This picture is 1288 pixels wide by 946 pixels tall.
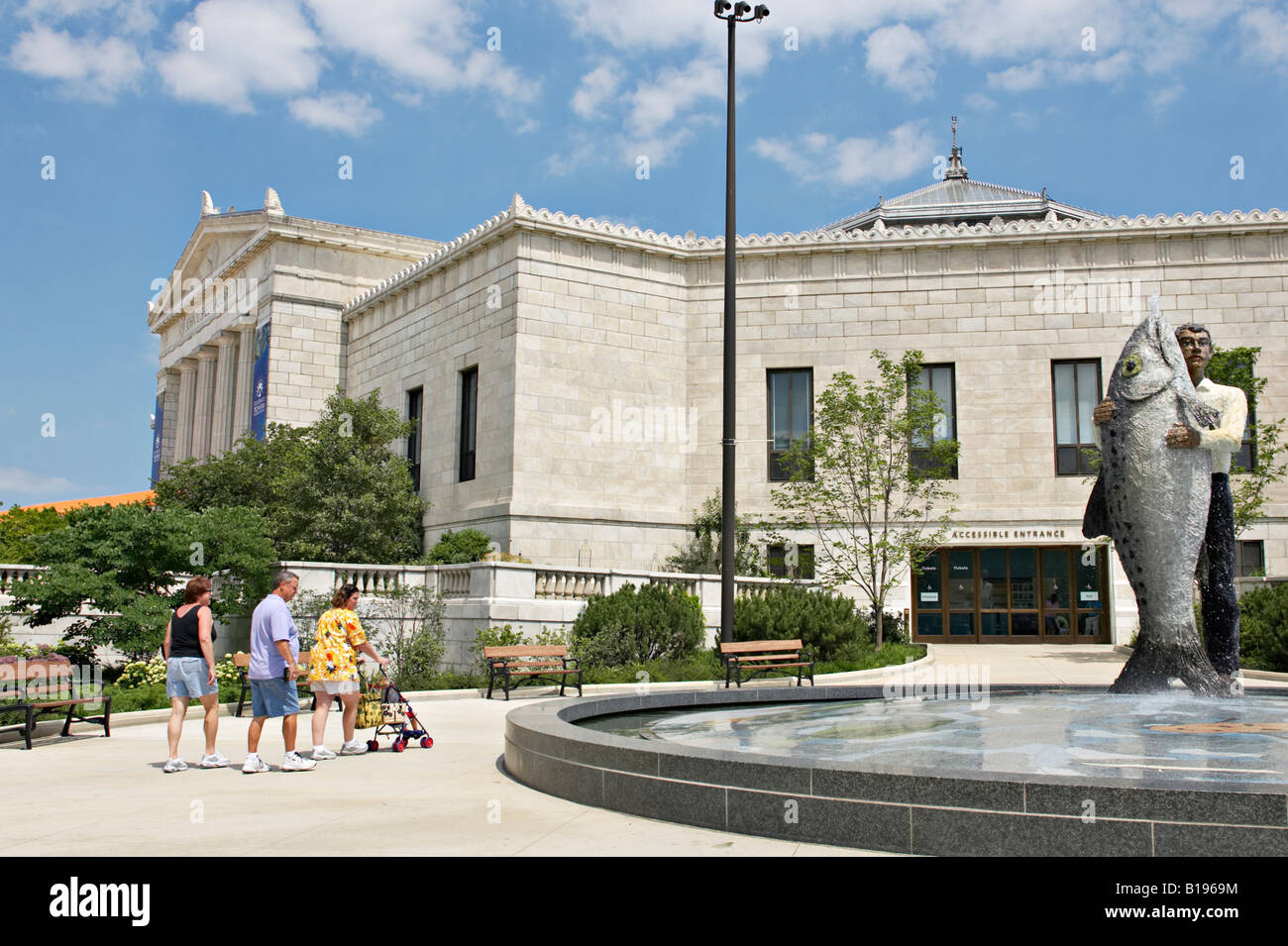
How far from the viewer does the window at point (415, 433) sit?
3441cm

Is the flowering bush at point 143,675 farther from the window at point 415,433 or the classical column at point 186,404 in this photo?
the classical column at point 186,404

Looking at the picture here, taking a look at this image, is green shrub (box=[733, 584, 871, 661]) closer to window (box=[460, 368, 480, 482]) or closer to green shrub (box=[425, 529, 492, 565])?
green shrub (box=[425, 529, 492, 565])

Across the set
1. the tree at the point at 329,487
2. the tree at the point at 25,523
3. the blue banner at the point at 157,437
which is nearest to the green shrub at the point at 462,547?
the tree at the point at 329,487

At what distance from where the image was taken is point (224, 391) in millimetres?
45094

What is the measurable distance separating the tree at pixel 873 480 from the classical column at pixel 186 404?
33010mm

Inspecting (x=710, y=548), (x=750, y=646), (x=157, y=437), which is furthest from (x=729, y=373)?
(x=157, y=437)

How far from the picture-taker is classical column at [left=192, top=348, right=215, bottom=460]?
47.8m

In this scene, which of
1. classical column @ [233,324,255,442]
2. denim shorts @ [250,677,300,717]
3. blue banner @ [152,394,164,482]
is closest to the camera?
denim shorts @ [250,677,300,717]

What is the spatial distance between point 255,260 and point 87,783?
35306 mm

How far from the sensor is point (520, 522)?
2855cm

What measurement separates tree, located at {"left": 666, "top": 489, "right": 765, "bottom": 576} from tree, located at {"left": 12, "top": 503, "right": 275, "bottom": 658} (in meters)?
12.1

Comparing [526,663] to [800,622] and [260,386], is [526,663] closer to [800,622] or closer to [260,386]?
[800,622]

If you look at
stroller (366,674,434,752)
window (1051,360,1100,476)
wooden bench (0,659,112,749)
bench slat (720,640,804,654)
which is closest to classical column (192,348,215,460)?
window (1051,360,1100,476)
